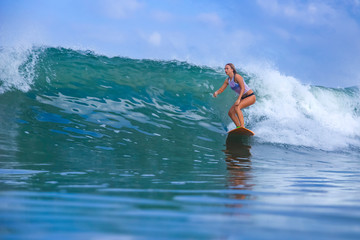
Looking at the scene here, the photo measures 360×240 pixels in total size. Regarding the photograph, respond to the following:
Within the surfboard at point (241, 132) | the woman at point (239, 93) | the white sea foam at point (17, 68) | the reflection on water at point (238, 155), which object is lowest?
the reflection on water at point (238, 155)

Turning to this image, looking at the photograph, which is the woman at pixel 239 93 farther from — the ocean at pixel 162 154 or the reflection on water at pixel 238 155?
the ocean at pixel 162 154

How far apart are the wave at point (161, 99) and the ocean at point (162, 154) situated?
0.04 meters

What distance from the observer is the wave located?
7996mm

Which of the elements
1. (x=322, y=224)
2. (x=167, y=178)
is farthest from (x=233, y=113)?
(x=322, y=224)

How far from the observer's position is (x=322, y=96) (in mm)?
13758

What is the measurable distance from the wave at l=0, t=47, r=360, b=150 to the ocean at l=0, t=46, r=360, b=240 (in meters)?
0.04

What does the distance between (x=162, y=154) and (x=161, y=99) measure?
4.84m

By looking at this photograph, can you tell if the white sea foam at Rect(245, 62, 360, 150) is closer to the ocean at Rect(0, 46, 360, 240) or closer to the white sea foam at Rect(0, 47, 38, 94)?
the ocean at Rect(0, 46, 360, 240)

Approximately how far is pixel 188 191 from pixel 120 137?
4.19 m

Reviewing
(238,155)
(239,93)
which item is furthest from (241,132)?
(238,155)

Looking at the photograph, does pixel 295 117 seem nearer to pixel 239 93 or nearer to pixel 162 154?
pixel 239 93

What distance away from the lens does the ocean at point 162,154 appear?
1.53 meters

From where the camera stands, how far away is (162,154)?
218 inches

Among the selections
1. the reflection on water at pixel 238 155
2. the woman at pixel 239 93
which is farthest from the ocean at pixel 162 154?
the woman at pixel 239 93
